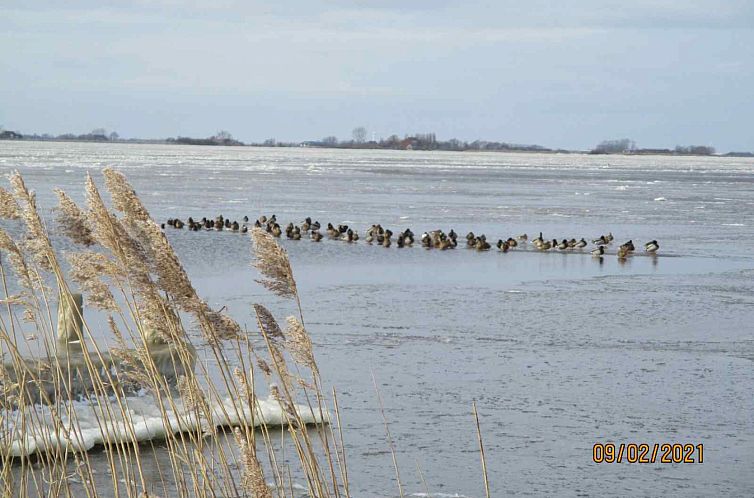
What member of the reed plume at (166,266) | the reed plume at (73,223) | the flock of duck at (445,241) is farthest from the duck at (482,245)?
the reed plume at (73,223)

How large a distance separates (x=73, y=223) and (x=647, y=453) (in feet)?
19.1

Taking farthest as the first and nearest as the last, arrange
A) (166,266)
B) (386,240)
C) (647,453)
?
(386,240) → (647,453) → (166,266)

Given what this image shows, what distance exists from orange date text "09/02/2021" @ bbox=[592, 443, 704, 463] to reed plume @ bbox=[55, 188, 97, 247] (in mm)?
5368

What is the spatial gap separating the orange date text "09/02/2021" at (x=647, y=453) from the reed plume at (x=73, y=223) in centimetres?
537

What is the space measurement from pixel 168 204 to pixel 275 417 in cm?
2918

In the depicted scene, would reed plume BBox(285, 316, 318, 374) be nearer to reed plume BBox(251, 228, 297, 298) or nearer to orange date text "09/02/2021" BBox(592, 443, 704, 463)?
reed plume BBox(251, 228, 297, 298)

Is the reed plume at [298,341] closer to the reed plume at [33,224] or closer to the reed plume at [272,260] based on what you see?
the reed plume at [272,260]

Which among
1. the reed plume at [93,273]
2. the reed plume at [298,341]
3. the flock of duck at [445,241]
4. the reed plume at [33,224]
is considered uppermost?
the reed plume at [33,224]

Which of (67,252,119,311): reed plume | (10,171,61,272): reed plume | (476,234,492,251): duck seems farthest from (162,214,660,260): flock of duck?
(67,252,119,311): reed plume

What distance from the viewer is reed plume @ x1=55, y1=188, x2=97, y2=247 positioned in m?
3.57

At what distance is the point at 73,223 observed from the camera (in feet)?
11.8

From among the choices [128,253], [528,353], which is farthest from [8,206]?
[528,353]

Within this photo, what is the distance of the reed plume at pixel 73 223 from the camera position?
11.7 feet

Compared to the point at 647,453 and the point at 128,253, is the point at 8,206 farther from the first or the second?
the point at 647,453
